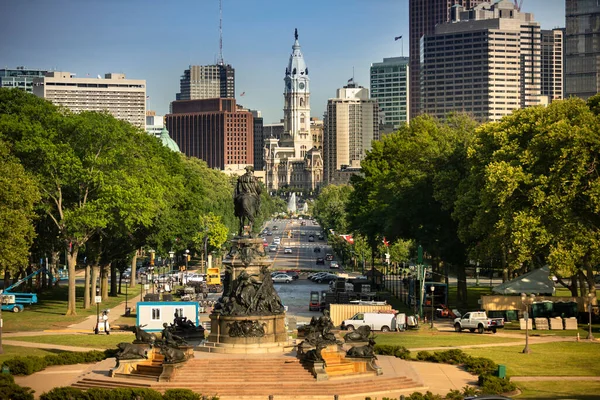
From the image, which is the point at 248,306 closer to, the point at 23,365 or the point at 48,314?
the point at 23,365

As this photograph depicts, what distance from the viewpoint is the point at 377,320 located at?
262 ft

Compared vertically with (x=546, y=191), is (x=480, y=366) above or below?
below

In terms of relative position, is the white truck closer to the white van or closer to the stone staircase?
the white van

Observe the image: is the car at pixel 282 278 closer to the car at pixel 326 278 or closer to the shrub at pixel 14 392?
the car at pixel 326 278

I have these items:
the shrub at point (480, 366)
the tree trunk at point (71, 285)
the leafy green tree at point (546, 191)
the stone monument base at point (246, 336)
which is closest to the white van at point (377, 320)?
the leafy green tree at point (546, 191)

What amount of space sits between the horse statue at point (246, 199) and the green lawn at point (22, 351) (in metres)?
12.4

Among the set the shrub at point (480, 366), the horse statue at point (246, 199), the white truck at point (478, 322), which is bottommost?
the shrub at point (480, 366)

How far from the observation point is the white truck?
76.6m

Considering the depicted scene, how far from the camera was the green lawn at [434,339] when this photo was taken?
6888cm

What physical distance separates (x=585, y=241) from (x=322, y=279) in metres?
60.2

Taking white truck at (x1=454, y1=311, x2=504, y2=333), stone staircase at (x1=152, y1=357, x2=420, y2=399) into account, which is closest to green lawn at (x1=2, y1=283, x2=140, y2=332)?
white truck at (x1=454, y1=311, x2=504, y2=333)

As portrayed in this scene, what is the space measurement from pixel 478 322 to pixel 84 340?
83.0 ft

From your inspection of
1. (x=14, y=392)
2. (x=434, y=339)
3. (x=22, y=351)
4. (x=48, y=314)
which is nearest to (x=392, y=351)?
(x=434, y=339)

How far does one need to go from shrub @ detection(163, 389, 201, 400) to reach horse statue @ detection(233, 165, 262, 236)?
1529cm
